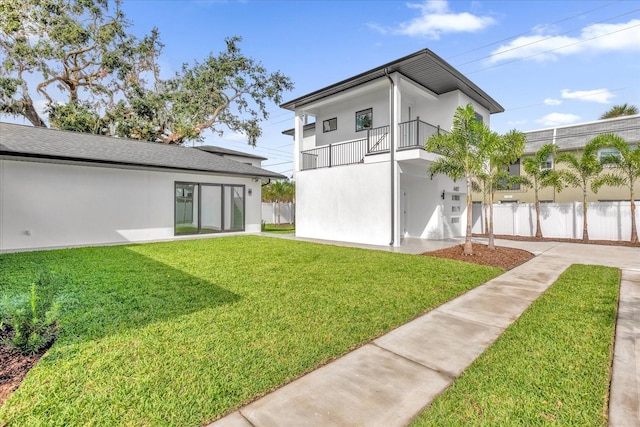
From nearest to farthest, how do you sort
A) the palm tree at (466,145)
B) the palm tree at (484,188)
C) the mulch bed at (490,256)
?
the mulch bed at (490,256), the palm tree at (466,145), the palm tree at (484,188)

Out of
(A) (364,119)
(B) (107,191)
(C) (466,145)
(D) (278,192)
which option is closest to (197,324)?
(C) (466,145)

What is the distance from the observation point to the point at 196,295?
202 inches

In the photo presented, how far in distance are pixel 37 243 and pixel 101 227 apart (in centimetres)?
179

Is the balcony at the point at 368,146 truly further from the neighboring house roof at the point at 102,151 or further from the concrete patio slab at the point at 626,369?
the concrete patio slab at the point at 626,369

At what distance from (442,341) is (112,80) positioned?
27.0 m

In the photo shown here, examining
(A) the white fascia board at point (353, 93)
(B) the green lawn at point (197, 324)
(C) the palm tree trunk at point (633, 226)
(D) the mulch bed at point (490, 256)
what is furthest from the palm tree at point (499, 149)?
(C) the palm tree trunk at point (633, 226)

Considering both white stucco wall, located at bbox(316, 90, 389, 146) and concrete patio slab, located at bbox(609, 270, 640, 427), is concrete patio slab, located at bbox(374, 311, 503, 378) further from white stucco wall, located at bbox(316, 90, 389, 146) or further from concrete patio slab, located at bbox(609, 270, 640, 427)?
white stucco wall, located at bbox(316, 90, 389, 146)

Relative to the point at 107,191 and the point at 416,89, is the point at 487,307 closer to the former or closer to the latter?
the point at 416,89

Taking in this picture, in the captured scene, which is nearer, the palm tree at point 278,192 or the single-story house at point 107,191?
the single-story house at point 107,191

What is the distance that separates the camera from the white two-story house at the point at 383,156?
10695 mm

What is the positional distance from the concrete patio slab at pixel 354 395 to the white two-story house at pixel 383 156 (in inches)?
321

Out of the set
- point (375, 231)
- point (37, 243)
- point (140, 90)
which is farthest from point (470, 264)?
point (140, 90)

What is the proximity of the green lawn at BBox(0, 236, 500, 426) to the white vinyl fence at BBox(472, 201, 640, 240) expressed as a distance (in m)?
8.91

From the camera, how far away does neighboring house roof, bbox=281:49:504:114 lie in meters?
9.87
